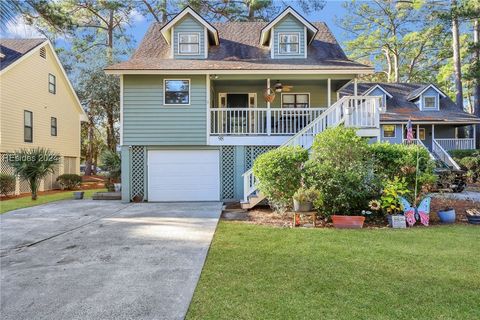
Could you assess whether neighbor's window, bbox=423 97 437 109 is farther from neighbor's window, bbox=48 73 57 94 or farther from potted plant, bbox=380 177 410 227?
neighbor's window, bbox=48 73 57 94

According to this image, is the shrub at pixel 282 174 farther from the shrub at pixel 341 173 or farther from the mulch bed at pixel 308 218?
the mulch bed at pixel 308 218

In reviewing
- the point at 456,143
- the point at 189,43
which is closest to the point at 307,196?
the point at 189,43

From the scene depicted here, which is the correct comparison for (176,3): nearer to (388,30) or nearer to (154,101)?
(154,101)

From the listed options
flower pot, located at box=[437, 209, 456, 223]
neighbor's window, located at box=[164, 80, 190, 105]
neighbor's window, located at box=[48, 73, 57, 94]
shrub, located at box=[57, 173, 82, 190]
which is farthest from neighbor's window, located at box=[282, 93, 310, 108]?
neighbor's window, located at box=[48, 73, 57, 94]

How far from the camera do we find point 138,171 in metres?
11.9

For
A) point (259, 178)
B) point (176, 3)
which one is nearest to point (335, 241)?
point (259, 178)

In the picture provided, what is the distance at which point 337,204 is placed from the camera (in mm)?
7777

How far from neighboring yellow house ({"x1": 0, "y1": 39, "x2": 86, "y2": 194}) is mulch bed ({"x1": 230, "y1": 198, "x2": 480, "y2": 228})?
42.6ft

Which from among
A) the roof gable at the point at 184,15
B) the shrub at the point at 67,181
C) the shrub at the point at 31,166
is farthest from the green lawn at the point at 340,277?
the shrub at the point at 67,181

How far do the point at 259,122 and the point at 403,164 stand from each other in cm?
546

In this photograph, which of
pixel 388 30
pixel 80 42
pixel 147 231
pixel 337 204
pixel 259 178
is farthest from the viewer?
pixel 388 30

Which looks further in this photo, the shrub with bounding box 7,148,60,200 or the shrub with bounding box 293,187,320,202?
the shrub with bounding box 7,148,60,200

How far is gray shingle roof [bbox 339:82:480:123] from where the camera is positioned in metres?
20.1

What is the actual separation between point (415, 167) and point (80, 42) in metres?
26.0
